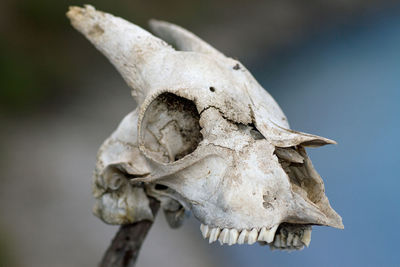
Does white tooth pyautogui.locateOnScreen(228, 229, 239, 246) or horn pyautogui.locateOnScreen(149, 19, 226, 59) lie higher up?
horn pyautogui.locateOnScreen(149, 19, 226, 59)

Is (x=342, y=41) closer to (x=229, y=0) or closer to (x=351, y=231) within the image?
(x=229, y=0)

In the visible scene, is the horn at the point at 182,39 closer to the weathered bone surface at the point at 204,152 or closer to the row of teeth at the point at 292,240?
the weathered bone surface at the point at 204,152

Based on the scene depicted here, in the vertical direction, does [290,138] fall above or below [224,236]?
above

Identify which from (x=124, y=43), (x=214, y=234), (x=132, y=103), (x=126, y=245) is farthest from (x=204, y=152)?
(x=132, y=103)

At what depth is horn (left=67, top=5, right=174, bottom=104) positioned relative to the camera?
30.0 inches

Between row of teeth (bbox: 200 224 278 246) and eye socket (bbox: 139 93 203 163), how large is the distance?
0.17 m

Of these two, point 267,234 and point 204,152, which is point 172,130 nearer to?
point 204,152

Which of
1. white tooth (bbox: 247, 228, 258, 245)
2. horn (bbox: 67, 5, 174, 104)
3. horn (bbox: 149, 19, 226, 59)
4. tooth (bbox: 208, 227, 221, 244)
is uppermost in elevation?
horn (bbox: 149, 19, 226, 59)

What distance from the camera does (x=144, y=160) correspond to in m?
0.76

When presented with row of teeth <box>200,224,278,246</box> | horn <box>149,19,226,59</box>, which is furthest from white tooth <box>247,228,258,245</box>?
horn <box>149,19,226,59</box>

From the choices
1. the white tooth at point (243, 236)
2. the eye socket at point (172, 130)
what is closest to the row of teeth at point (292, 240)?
the white tooth at point (243, 236)

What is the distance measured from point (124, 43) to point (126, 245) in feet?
1.46

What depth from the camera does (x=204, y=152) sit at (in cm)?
64

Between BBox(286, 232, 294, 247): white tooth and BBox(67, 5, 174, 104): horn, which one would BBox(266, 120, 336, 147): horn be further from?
BBox(67, 5, 174, 104): horn
